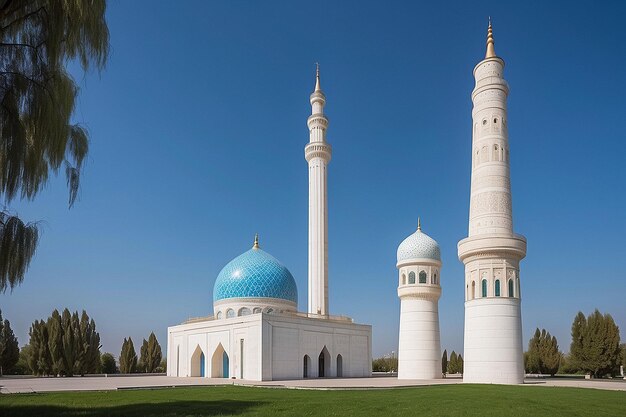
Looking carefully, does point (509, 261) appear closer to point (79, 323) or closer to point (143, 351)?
point (79, 323)

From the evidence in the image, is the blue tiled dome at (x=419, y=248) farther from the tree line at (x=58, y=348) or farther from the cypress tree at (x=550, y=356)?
the tree line at (x=58, y=348)

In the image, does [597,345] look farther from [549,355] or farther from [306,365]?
[306,365]

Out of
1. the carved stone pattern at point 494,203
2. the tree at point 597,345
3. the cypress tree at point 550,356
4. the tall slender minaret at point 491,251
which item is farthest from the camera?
the cypress tree at point 550,356

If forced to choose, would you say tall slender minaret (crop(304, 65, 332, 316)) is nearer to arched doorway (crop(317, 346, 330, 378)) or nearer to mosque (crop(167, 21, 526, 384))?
mosque (crop(167, 21, 526, 384))

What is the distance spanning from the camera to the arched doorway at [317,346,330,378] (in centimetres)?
4204

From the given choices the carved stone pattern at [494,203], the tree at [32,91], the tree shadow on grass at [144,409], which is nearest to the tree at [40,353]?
the tree shadow on grass at [144,409]

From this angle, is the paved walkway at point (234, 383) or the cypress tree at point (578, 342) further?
the cypress tree at point (578, 342)

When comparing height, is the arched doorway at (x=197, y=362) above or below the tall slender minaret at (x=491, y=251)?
below

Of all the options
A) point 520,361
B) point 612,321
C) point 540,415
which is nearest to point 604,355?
point 612,321

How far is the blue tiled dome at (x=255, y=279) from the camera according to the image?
1695 inches

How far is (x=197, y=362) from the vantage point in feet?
145

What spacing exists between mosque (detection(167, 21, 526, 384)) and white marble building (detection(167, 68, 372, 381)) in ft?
0.25

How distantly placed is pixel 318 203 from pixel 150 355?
2348cm

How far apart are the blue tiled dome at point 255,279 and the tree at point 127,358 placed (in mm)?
13233
